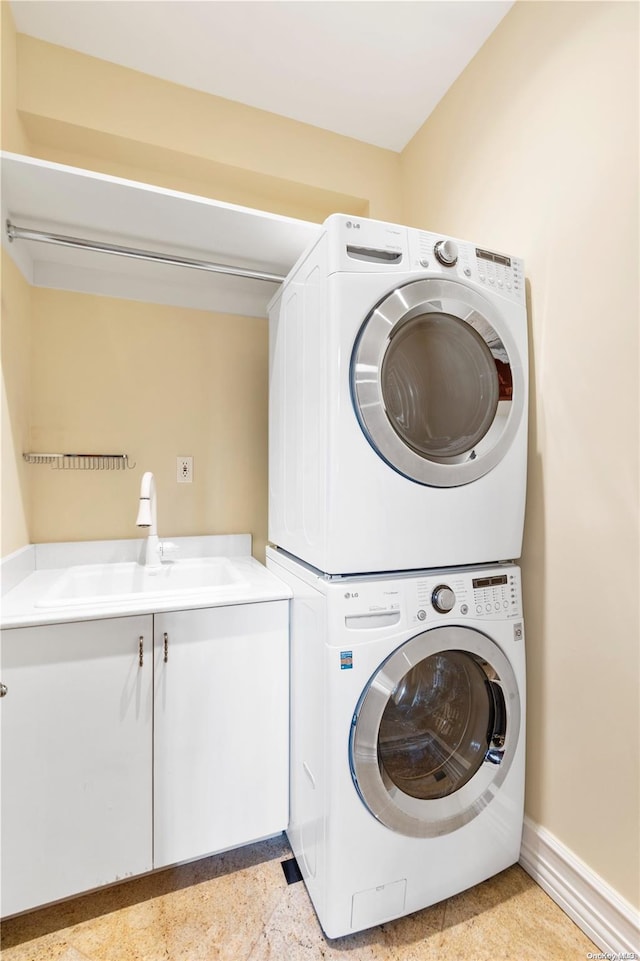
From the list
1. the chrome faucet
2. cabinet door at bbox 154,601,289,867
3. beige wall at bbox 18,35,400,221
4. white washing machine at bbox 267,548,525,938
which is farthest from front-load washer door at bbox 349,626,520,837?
beige wall at bbox 18,35,400,221

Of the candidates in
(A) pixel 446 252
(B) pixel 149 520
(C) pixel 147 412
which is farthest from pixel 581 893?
(C) pixel 147 412

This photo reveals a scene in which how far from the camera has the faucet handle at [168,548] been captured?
1.83m

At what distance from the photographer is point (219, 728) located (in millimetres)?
1405

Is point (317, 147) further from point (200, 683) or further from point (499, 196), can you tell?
point (200, 683)

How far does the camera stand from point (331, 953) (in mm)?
1198

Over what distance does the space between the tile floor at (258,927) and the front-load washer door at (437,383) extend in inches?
48.6

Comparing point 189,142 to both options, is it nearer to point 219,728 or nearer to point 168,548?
point 168,548

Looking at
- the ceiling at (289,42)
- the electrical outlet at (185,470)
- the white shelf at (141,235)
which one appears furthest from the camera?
the electrical outlet at (185,470)

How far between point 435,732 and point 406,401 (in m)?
0.97

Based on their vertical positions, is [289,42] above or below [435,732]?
above

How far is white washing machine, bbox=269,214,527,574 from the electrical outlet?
2.39ft

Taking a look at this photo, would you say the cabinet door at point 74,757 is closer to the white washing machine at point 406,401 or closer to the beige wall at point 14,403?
the beige wall at point 14,403

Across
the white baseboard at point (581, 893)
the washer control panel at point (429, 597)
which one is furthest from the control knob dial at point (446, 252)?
the white baseboard at point (581, 893)

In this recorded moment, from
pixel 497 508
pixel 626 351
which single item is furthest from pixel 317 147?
pixel 497 508
